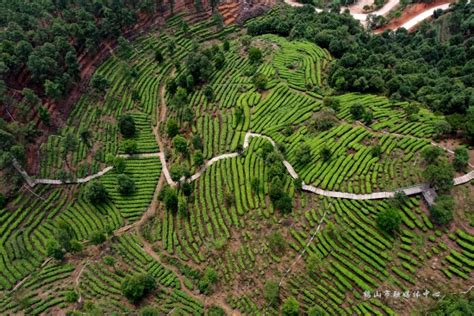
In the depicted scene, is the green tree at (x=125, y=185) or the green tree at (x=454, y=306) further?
the green tree at (x=125, y=185)

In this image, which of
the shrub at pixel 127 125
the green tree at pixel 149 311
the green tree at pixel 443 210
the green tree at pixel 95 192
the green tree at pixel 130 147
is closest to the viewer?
the green tree at pixel 443 210

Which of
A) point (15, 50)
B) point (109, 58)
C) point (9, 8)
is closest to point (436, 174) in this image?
point (109, 58)

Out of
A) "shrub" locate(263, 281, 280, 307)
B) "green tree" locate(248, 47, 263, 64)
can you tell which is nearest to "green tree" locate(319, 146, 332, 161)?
"shrub" locate(263, 281, 280, 307)

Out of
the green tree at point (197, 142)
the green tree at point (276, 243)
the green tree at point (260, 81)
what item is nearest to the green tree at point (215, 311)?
the green tree at point (276, 243)

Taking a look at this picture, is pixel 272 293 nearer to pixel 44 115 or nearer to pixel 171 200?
pixel 171 200

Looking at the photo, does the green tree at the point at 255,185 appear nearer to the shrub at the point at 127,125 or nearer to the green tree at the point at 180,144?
the green tree at the point at 180,144

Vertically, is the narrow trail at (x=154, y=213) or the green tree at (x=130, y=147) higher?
the green tree at (x=130, y=147)
